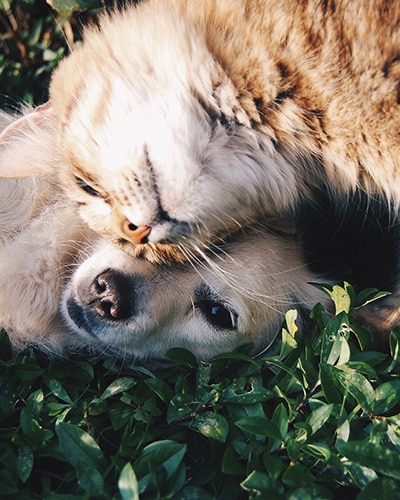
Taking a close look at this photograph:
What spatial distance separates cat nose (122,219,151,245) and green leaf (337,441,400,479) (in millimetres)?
884

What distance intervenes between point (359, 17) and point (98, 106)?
848mm

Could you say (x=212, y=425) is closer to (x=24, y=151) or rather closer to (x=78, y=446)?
(x=78, y=446)

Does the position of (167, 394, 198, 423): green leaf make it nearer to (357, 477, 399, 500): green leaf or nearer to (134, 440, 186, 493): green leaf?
(134, 440, 186, 493): green leaf

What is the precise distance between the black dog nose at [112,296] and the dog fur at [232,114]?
0.69 feet

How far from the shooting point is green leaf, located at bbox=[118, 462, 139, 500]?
61.4 inches

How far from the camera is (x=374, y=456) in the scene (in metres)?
1.58

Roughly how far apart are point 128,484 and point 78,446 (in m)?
0.26

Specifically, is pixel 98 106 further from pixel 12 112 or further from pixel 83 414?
pixel 12 112

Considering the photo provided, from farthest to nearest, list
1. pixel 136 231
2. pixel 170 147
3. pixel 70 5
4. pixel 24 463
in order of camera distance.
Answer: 1. pixel 70 5
2. pixel 136 231
3. pixel 170 147
4. pixel 24 463

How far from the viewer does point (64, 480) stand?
1.85 metres

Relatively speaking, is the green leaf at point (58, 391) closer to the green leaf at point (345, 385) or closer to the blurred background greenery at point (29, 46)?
the green leaf at point (345, 385)

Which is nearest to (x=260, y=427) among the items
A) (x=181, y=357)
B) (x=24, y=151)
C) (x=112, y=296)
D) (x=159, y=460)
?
(x=159, y=460)

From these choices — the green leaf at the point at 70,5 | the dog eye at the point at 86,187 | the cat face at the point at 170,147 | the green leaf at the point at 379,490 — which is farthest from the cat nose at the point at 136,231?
the green leaf at the point at 70,5

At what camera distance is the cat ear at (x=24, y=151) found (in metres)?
2.51
